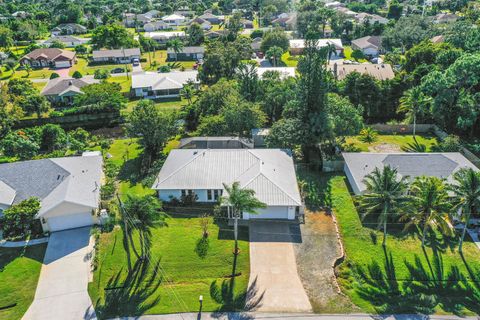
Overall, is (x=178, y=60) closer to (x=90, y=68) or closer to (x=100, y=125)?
(x=90, y=68)

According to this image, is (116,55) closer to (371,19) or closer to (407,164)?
(407,164)

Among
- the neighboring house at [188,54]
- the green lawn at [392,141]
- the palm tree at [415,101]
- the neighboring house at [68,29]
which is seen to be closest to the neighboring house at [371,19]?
the neighboring house at [188,54]

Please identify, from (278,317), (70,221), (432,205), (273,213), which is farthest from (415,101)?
(70,221)

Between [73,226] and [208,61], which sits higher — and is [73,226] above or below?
below

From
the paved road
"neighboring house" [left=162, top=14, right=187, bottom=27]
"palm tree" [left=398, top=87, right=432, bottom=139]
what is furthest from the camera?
"neighboring house" [left=162, top=14, right=187, bottom=27]

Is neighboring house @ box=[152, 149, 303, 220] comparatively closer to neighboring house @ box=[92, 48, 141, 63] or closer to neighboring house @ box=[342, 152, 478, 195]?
neighboring house @ box=[342, 152, 478, 195]

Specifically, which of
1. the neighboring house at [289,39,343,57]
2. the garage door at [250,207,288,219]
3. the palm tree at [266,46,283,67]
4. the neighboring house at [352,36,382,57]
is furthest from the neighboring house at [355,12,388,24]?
the garage door at [250,207,288,219]

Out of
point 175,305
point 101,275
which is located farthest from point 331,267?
point 101,275
